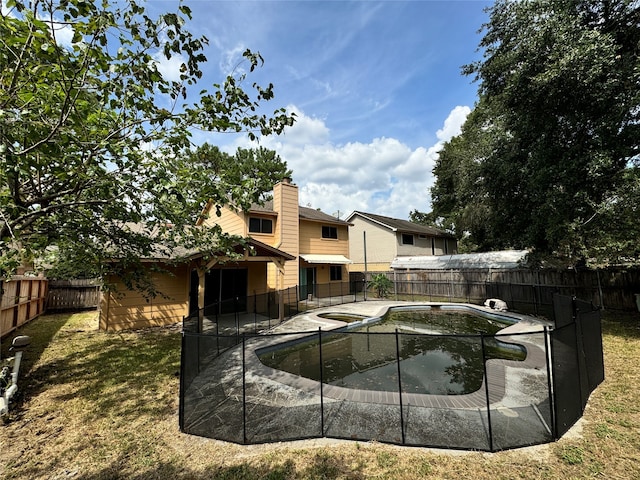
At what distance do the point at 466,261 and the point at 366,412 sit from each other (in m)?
19.7

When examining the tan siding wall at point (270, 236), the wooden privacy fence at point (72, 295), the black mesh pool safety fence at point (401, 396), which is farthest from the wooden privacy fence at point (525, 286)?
the wooden privacy fence at point (72, 295)

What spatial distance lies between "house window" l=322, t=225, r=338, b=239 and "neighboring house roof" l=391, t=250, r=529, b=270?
685 cm

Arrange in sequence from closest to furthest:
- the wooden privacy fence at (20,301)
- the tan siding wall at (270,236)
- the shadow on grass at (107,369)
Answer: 1. the shadow on grass at (107,369)
2. the wooden privacy fence at (20,301)
3. the tan siding wall at (270,236)

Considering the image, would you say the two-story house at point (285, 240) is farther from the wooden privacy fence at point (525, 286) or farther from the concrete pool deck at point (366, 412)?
the concrete pool deck at point (366, 412)

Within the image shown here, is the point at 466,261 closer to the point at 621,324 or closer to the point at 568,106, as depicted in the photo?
the point at 621,324

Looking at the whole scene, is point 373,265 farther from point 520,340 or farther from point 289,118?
point 289,118

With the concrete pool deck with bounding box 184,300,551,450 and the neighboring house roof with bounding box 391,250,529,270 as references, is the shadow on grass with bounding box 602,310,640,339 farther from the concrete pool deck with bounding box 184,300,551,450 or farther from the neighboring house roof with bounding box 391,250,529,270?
the concrete pool deck with bounding box 184,300,551,450

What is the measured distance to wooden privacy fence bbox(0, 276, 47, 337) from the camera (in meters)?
9.18

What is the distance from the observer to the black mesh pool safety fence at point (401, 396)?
394 cm

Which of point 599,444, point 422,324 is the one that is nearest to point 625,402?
point 599,444

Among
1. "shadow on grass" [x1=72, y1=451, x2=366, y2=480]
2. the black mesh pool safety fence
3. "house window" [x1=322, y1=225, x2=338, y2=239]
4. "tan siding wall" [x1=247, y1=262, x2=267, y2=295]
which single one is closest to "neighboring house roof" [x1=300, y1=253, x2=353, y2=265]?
"house window" [x1=322, y1=225, x2=338, y2=239]

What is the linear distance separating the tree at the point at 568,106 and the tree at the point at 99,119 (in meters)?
10.3

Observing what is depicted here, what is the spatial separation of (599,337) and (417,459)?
201 inches

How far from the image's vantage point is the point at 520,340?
26.1 ft
